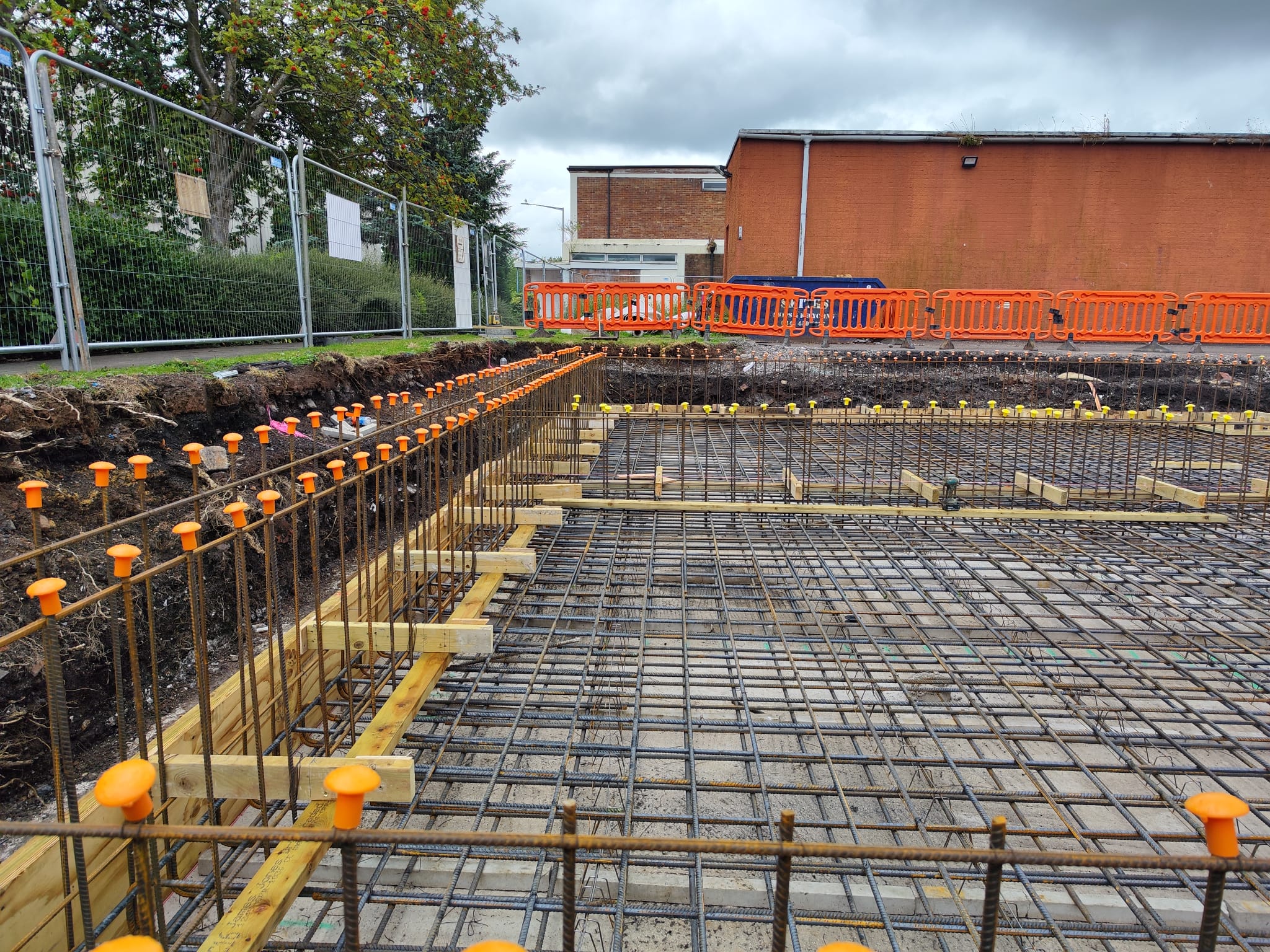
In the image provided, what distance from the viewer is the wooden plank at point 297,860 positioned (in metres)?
1.71

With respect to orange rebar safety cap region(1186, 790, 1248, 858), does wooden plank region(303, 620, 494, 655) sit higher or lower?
lower

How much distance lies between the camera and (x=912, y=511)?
18.1 ft

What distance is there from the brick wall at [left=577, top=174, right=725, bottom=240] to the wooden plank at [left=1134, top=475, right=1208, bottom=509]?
102ft

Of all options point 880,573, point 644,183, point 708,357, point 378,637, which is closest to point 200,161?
point 378,637

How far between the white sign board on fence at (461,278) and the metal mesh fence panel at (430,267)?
0.25 ft

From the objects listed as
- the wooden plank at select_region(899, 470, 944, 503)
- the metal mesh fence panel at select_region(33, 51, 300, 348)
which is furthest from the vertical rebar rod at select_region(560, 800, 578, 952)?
the wooden plank at select_region(899, 470, 944, 503)

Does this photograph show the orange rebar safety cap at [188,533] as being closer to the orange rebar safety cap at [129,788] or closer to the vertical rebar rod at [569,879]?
the orange rebar safety cap at [129,788]

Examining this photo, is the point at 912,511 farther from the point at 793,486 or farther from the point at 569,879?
the point at 569,879

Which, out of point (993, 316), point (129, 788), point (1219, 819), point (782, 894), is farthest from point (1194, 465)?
point (993, 316)

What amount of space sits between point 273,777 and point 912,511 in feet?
15.3

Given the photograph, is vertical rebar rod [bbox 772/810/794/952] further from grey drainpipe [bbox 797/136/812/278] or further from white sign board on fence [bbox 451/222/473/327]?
grey drainpipe [bbox 797/136/812/278]

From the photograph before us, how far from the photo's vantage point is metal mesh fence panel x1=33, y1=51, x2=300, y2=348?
4828mm

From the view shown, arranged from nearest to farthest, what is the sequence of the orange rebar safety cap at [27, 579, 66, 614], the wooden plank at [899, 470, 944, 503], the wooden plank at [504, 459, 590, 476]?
the orange rebar safety cap at [27, 579, 66, 614], the wooden plank at [504, 459, 590, 476], the wooden plank at [899, 470, 944, 503]

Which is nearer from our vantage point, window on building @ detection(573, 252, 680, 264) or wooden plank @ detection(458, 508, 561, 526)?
wooden plank @ detection(458, 508, 561, 526)
